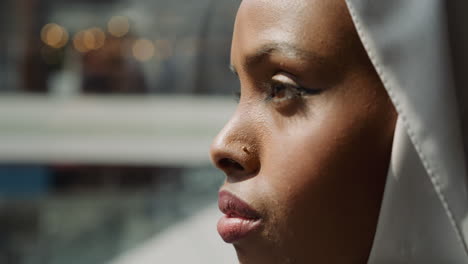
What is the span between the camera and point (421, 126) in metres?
1.07

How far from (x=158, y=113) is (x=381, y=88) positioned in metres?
5.78

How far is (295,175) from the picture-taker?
1.13m

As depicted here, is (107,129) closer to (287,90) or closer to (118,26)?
(118,26)

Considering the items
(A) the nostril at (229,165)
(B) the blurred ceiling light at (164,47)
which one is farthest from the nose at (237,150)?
(B) the blurred ceiling light at (164,47)

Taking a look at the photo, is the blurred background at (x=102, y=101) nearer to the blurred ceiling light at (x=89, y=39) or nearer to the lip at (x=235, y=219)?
the blurred ceiling light at (x=89, y=39)

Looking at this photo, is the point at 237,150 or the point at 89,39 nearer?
the point at 237,150

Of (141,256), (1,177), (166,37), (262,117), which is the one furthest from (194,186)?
(262,117)

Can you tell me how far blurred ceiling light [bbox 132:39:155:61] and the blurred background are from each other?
1cm

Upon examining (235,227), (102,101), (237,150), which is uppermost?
(102,101)

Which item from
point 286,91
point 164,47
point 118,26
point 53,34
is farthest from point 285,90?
point 53,34

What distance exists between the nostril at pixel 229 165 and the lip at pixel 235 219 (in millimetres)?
41

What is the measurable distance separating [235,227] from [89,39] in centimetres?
594

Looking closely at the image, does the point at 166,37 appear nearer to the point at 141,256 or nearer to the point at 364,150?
the point at 141,256

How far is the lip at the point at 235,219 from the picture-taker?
1.16 metres
